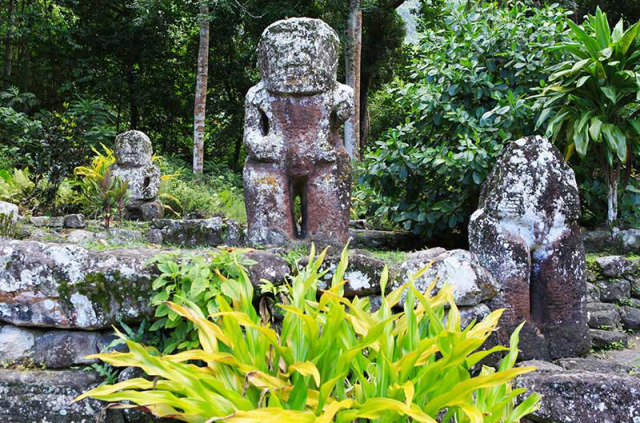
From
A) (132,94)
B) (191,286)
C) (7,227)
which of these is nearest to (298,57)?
(191,286)

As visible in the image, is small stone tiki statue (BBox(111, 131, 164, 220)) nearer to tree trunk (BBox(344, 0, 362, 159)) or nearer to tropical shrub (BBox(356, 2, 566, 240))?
tropical shrub (BBox(356, 2, 566, 240))

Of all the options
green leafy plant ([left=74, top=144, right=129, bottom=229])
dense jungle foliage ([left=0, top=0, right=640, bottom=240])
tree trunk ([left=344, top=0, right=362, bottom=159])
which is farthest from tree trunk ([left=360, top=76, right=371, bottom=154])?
green leafy plant ([left=74, top=144, right=129, bottom=229])

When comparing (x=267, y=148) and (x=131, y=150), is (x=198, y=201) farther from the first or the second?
(x=267, y=148)

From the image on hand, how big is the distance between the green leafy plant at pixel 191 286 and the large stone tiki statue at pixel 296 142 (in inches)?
59.3

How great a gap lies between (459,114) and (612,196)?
6.60ft

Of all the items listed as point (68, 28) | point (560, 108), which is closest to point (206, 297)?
point (560, 108)

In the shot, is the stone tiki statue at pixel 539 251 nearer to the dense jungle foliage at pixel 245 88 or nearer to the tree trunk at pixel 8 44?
the dense jungle foliage at pixel 245 88

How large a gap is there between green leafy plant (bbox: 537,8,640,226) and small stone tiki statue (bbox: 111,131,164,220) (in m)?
Result: 6.18

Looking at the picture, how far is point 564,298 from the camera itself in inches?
149

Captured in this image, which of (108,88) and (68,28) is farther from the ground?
(68,28)

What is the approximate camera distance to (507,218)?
385 centimetres

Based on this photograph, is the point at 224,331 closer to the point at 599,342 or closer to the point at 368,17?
the point at 599,342

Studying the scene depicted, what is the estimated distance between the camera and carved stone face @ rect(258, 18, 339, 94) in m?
4.45

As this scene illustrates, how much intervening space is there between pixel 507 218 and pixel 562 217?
38cm
